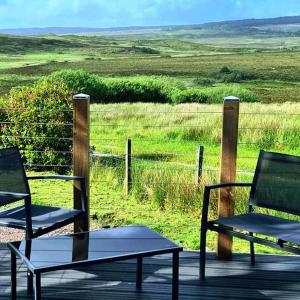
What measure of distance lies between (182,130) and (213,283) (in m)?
13.1

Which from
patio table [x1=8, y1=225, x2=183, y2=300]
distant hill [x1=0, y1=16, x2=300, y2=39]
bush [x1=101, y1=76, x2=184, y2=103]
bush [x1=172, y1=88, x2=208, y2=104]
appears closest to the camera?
patio table [x1=8, y1=225, x2=183, y2=300]

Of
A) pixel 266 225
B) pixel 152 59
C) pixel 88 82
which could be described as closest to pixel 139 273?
pixel 266 225

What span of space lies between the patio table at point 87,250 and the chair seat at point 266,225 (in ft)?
1.65

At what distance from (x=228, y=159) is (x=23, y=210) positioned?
123 cm

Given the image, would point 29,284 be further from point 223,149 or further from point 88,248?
point 223,149

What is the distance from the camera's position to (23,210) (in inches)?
130

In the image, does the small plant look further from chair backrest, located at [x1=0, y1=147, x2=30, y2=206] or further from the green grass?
chair backrest, located at [x1=0, y1=147, x2=30, y2=206]

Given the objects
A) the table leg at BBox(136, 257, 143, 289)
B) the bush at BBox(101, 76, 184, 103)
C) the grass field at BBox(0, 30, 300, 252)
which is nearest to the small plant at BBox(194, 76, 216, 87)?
the grass field at BBox(0, 30, 300, 252)

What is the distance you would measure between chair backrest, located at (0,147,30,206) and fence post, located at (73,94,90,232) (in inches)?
13.0

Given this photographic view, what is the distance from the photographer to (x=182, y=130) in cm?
1609

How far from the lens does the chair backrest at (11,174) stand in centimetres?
331

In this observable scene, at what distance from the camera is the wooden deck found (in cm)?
287

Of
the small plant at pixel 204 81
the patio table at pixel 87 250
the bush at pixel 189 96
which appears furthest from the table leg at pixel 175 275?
the small plant at pixel 204 81

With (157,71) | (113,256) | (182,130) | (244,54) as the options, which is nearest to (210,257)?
(113,256)
